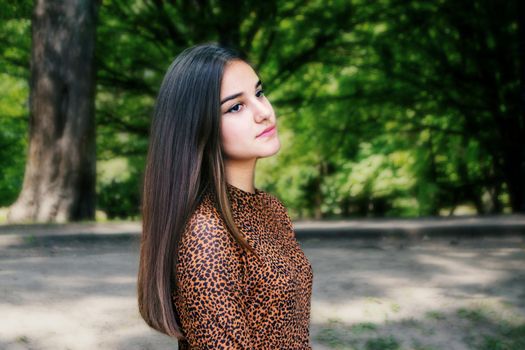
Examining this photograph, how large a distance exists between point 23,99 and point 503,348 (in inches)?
567

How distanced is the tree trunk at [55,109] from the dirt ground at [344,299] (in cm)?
263

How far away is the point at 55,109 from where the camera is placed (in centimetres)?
930

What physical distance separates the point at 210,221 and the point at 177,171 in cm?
16

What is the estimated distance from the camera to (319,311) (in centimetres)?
458

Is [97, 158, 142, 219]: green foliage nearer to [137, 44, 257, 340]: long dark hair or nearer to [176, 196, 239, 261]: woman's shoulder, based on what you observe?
[137, 44, 257, 340]: long dark hair

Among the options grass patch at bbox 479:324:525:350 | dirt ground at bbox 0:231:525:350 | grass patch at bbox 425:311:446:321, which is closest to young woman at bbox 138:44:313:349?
dirt ground at bbox 0:231:525:350

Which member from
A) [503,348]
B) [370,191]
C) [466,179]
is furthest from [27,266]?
[370,191]

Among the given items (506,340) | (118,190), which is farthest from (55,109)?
(118,190)

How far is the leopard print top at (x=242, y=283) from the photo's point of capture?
1.78 meters

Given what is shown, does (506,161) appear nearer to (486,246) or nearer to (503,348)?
(486,246)

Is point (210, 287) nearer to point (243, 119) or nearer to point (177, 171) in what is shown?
point (177, 171)

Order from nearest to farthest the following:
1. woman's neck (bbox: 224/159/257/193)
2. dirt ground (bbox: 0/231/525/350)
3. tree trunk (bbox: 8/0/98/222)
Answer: woman's neck (bbox: 224/159/257/193)
dirt ground (bbox: 0/231/525/350)
tree trunk (bbox: 8/0/98/222)

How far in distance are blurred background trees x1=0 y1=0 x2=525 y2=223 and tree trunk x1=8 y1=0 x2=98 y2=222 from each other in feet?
8.92

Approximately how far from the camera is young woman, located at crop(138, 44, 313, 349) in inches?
70.8
